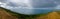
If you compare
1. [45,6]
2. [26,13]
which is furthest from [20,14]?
[45,6]

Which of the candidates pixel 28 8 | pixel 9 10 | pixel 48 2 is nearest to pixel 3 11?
pixel 9 10

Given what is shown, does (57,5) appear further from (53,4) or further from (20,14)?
(20,14)

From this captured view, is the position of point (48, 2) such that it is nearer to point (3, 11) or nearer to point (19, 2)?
point (19, 2)

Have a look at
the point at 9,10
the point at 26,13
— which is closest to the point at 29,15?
the point at 26,13

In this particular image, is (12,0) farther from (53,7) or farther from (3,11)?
(53,7)

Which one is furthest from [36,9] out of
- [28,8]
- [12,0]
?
[12,0]

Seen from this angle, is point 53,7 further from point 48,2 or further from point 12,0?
point 12,0
